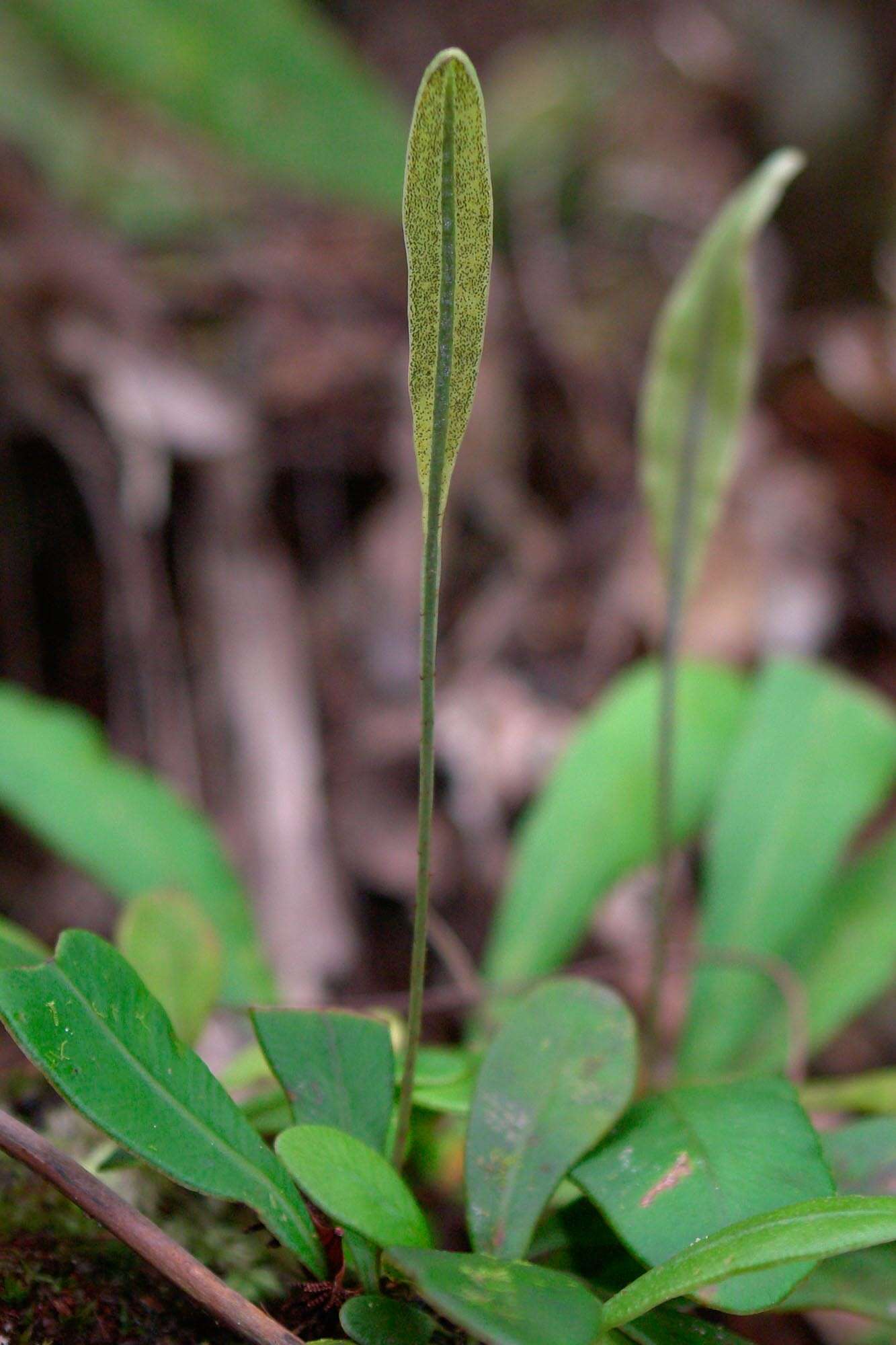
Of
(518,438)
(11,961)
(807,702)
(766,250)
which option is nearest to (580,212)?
(766,250)

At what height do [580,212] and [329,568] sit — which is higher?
[580,212]

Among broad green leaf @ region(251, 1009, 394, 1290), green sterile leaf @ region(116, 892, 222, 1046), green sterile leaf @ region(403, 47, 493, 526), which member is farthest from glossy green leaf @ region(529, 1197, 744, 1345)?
green sterile leaf @ region(403, 47, 493, 526)

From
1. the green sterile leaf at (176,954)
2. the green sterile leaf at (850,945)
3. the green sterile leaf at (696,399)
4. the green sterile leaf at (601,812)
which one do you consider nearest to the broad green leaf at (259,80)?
the green sterile leaf at (601,812)

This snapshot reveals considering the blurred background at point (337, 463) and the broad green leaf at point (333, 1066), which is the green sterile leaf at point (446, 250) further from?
the blurred background at point (337, 463)

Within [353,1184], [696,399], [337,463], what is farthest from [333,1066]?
[337,463]

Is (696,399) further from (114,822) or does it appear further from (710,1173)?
(114,822)

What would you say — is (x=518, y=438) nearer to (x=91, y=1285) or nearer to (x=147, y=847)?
(x=147, y=847)
